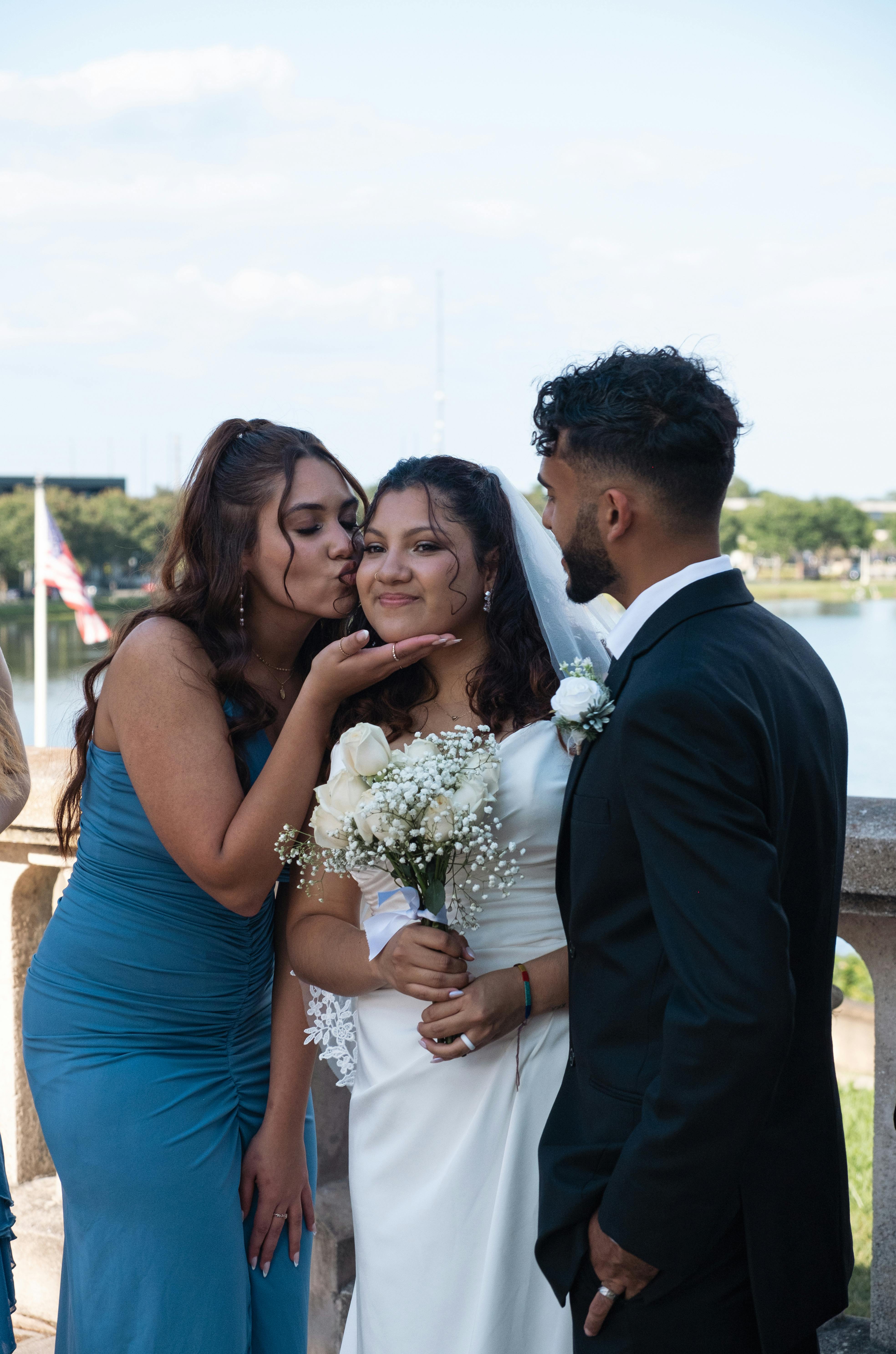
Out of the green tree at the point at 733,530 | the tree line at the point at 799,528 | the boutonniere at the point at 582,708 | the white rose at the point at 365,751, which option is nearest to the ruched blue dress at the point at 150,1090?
the white rose at the point at 365,751

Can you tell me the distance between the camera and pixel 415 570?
286cm

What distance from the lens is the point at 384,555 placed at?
9.45ft

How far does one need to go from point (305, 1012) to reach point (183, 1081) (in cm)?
37

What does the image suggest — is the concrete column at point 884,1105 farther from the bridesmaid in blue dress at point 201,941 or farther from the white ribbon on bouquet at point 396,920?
the bridesmaid in blue dress at point 201,941

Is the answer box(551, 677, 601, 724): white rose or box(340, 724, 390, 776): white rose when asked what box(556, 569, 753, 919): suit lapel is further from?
box(340, 724, 390, 776): white rose

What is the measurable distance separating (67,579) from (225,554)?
14.7 meters

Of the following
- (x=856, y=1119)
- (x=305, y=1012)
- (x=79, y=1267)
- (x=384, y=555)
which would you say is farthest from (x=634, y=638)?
(x=856, y=1119)

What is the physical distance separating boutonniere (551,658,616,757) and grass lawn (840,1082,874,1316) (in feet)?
3.02

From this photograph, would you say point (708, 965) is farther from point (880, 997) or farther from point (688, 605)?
point (880, 997)

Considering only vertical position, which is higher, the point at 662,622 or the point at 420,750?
the point at 662,622

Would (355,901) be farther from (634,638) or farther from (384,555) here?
(634,638)

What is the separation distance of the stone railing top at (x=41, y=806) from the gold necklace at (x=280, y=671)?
0.86 m

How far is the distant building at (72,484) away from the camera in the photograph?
74000mm

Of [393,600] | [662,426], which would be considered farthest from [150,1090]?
[662,426]
